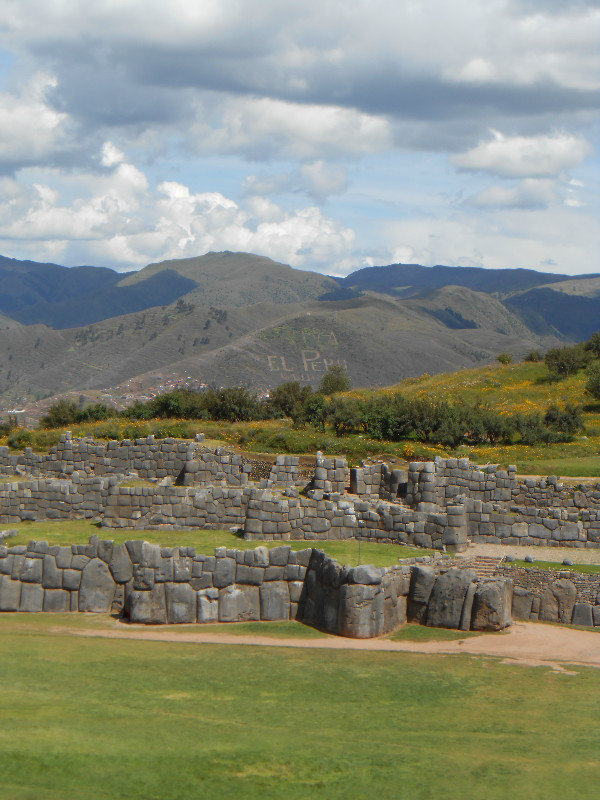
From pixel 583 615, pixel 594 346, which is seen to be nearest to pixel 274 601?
pixel 583 615

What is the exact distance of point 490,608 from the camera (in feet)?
58.6

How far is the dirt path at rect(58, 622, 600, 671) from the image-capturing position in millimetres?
16578

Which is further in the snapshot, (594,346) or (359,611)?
(594,346)

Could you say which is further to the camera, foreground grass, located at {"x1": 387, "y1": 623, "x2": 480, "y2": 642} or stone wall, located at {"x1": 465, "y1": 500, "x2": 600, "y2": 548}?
stone wall, located at {"x1": 465, "y1": 500, "x2": 600, "y2": 548}

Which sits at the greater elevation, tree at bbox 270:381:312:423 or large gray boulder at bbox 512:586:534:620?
tree at bbox 270:381:312:423

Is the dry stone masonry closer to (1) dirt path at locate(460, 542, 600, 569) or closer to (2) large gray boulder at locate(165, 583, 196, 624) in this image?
(2) large gray boulder at locate(165, 583, 196, 624)

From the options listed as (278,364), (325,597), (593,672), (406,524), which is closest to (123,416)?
(406,524)

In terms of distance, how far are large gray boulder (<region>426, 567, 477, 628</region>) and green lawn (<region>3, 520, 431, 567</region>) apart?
1.95 metres

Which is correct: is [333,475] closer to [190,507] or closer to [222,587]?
[190,507]

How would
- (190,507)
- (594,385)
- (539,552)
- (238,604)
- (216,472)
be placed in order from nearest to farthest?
(238,604), (539,552), (190,507), (216,472), (594,385)

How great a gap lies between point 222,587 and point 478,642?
17.5ft

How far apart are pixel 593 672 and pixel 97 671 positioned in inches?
330

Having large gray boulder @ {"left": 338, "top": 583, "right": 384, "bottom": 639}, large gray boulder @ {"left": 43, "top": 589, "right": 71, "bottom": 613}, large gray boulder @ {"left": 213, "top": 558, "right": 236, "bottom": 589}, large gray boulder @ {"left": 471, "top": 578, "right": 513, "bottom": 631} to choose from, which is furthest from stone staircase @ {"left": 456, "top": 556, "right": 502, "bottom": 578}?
large gray boulder @ {"left": 43, "top": 589, "right": 71, "bottom": 613}

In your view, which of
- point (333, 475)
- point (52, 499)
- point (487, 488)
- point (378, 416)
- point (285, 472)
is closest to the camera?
point (487, 488)
